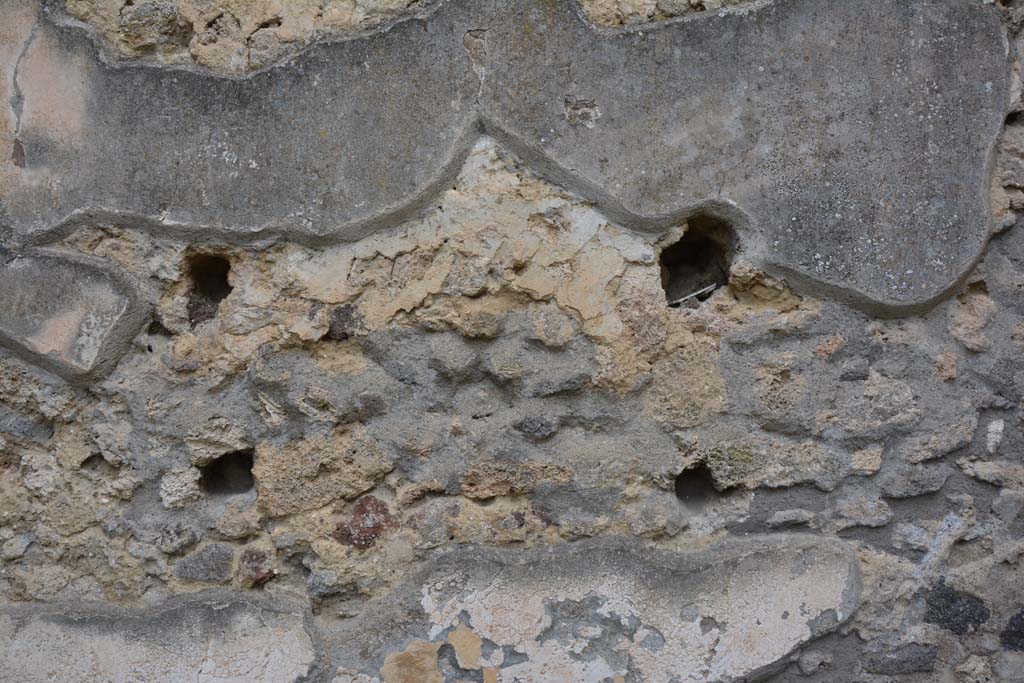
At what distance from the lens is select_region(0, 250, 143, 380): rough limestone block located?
176cm

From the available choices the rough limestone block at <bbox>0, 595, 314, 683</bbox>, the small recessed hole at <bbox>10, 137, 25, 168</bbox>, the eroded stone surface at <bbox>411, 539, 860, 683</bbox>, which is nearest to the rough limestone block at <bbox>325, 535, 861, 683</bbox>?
the eroded stone surface at <bbox>411, 539, 860, 683</bbox>

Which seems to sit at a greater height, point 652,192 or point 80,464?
point 652,192

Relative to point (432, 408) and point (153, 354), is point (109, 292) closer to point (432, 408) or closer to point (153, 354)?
point (153, 354)

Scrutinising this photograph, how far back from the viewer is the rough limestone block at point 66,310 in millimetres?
1764

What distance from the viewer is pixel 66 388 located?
5.91 feet

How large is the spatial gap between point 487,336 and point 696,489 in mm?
547

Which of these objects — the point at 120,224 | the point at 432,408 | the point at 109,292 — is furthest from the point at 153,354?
the point at 432,408

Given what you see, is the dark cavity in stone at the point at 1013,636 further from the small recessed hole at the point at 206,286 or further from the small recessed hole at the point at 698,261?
the small recessed hole at the point at 206,286

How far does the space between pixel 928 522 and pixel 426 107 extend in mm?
1303

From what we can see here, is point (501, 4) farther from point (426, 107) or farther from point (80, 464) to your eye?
point (80, 464)

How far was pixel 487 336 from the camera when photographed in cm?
180

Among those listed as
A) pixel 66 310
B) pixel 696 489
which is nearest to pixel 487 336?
pixel 696 489

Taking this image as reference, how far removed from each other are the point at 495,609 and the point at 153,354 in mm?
833

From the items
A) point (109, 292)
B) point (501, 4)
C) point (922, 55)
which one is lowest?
point (109, 292)
